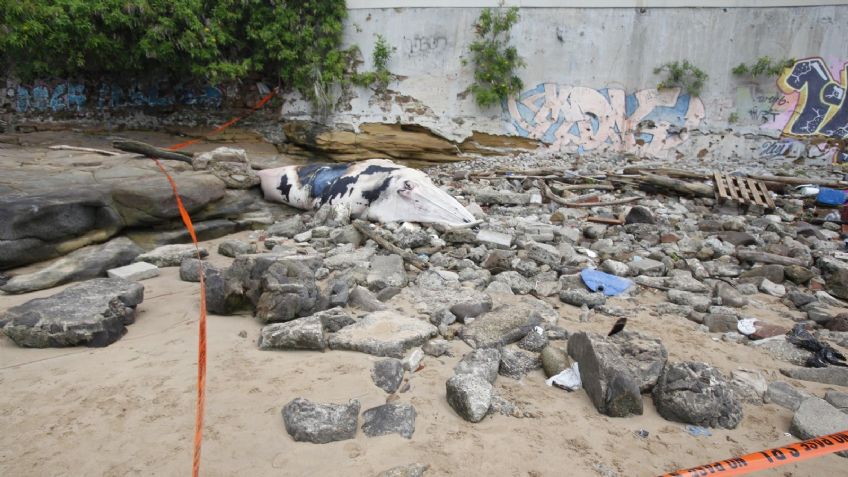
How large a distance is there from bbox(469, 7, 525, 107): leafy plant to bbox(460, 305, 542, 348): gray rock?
709cm

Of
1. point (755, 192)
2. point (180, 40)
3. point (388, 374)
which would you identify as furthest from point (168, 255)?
point (755, 192)

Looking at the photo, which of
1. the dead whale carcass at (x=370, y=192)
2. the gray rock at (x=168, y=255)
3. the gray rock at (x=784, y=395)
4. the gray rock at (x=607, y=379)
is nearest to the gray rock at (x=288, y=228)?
the dead whale carcass at (x=370, y=192)

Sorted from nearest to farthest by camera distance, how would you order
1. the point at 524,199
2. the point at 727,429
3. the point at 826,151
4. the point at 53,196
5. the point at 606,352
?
the point at 727,429 < the point at 606,352 < the point at 53,196 < the point at 524,199 < the point at 826,151

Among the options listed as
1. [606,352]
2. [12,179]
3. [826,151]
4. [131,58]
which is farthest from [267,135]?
[826,151]

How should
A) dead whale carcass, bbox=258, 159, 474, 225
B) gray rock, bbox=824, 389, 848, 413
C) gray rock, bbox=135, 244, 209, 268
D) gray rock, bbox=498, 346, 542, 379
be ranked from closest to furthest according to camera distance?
gray rock, bbox=824, 389, 848, 413, gray rock, bbox=498, 346, 542, 379, gray rock, bbox=135, 244, 209, 268, dead whale carcass, bbox=258, 159, 474, 225

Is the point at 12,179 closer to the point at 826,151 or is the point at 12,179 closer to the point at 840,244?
the point at 840,244

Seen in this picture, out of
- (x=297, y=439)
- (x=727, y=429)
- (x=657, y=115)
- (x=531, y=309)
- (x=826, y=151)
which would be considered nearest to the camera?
(x=297, y=439)

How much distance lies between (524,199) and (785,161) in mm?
5938

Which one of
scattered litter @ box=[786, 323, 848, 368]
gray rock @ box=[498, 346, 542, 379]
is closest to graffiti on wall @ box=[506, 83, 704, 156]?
scattered litter @ box=[786, 323, 848, 368]

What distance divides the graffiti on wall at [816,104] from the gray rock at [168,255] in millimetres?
10074

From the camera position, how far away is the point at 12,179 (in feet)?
14.4

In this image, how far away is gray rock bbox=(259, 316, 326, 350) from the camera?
2535 mm

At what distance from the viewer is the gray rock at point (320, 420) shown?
1.86 metres

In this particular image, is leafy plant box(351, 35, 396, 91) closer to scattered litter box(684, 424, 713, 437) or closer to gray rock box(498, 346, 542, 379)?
gray rock box(498, 346, 542, 379)
